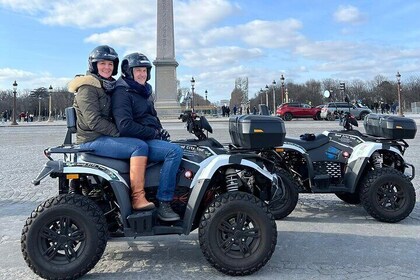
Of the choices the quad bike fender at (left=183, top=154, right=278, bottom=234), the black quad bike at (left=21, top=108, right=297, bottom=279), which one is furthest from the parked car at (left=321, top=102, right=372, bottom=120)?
the black quad bike at (left=21, top=108, right=297, bottom=279)

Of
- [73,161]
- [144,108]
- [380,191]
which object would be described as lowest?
[380,191]

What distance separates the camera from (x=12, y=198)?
7594 millimetres

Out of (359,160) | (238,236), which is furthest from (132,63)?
(359,160)

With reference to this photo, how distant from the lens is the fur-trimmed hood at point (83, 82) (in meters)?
3.98

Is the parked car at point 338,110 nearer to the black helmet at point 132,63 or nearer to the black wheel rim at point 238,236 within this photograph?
the black wheel rim at point 238,236

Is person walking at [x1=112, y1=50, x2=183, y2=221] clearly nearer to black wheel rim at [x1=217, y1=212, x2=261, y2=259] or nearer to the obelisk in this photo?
black wheel rim at [x1=217, y1=212, x2=261, y2=259]

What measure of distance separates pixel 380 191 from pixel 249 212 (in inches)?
101

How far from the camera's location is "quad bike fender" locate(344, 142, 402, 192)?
230 inches

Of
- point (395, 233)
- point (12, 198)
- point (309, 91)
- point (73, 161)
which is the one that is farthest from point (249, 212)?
point (309, 91)

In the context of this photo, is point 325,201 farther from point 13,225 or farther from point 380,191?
point 13,225

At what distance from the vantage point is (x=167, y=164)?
13.0 feet

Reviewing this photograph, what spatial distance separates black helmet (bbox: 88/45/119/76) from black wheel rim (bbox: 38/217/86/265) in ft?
4.71

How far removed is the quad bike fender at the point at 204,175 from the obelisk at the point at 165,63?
36.7 m

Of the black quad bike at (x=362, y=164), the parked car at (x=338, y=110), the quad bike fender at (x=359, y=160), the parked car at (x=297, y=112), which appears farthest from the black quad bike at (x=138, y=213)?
the parked car at (x=297, y=112)
